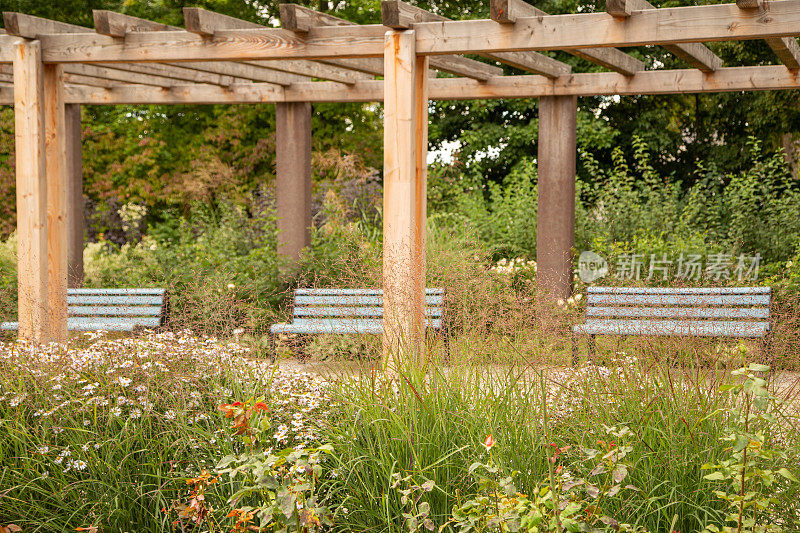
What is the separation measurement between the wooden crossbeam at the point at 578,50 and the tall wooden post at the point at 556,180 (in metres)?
0.77

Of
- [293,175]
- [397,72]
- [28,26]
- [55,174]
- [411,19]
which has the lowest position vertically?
[55,174]

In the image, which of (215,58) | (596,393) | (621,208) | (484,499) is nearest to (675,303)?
(596,393)

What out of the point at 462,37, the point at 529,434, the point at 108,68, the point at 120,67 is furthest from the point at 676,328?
the point at 108,68

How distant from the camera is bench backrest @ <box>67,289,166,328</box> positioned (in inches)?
263

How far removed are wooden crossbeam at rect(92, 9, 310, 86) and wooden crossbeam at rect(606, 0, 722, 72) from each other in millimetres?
2957

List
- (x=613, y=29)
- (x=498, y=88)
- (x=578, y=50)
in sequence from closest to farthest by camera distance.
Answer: (x=613, y=29) → (x=578, y=50) → (x=498, y=88)

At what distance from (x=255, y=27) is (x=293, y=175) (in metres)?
2.46

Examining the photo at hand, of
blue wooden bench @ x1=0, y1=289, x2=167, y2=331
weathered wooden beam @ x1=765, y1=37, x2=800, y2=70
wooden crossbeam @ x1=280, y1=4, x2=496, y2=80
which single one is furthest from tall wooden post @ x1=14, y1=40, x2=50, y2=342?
weathered wooden beam @ x1=765, y1=37, x2=800, y2=70

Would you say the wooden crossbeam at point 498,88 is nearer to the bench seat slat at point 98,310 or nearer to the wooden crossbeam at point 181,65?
the wooden crossbeam at point 181,65

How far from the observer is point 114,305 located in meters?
6.92

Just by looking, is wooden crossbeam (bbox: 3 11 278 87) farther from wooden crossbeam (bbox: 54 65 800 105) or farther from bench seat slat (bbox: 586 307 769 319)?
bench seat slat (bbox: 586 307 769 319)

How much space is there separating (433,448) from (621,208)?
7.00 metres

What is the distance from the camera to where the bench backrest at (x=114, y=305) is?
6.67m

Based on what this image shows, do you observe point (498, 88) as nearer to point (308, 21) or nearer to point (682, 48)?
point (682, 48)
